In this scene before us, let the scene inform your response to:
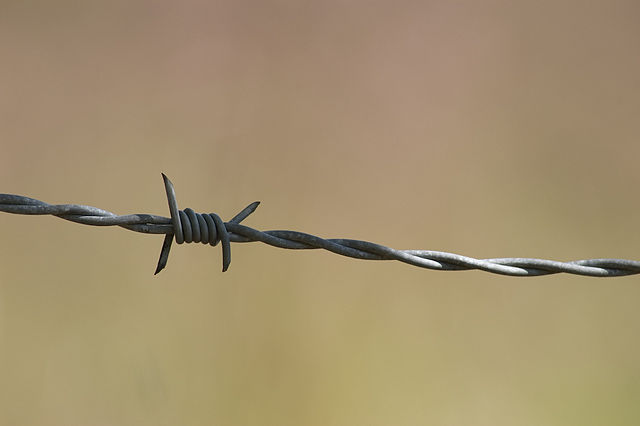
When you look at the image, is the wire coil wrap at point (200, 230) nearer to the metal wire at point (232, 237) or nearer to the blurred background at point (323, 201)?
the metal wire at point (232, 237)

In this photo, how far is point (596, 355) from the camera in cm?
140

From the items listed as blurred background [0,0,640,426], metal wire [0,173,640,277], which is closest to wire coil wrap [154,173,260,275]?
metal wire [0,173,640,277]

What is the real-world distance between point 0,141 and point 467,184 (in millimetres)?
1079

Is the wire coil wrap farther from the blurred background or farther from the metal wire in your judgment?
the blurred background

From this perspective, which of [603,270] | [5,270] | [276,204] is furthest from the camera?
[276,204]

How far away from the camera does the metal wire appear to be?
42 centimetres

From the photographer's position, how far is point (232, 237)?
45 centimetres

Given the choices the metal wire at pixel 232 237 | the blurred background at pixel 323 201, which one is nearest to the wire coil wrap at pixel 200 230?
the metal wire at pixel 232 237

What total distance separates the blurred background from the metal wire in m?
0.92

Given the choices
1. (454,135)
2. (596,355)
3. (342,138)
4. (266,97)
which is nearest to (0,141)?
(266,97)

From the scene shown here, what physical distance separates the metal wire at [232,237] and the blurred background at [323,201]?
3.01ft

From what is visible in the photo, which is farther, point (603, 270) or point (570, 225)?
point (570, 225)

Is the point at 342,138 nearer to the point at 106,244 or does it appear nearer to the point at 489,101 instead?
the point at 489,101

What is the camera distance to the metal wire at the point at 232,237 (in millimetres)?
419
